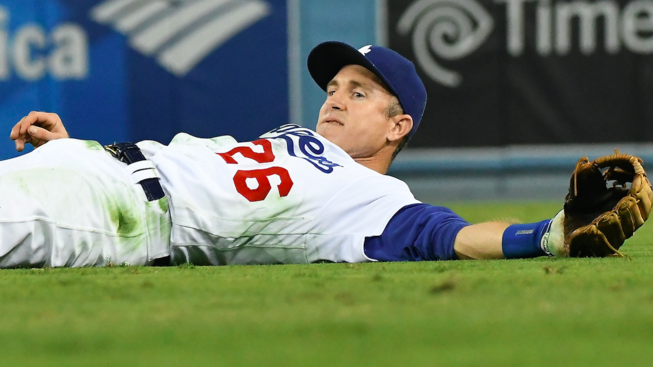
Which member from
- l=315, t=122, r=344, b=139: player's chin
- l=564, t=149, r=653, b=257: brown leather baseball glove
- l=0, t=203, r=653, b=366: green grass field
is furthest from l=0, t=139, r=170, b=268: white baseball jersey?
l=564, t=149, r=653, b=257: brown leather baseball glove

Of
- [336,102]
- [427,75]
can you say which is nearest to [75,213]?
[336,102]

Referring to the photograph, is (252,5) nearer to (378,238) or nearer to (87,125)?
(87,125)

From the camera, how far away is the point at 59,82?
7.18m

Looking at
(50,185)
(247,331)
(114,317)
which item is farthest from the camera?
(50,185)

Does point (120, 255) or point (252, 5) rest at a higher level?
point (252, 5)

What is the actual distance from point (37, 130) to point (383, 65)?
1103 mm

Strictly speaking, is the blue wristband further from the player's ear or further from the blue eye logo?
the blue eye logo

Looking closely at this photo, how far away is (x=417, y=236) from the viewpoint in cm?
241

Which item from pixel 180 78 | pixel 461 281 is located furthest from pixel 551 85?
pixel 461 281

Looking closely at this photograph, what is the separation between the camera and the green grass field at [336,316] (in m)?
1.18

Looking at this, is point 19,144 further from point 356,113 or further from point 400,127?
point 400,127

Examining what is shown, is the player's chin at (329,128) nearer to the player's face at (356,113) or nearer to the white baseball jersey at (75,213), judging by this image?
the player's face at (356,113)

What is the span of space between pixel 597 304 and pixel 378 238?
3.10 feet

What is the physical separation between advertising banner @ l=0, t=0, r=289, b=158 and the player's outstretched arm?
16.7 feet
